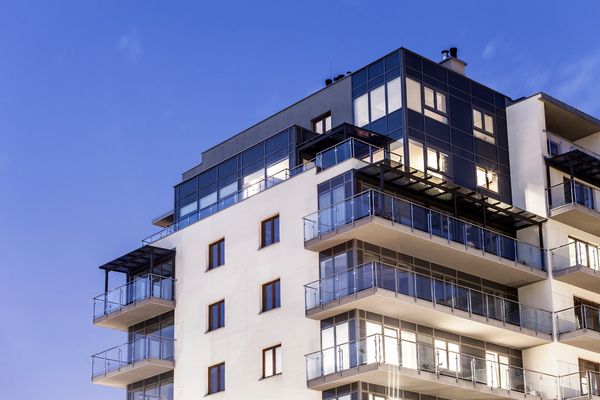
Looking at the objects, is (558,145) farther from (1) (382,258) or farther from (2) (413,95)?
(1) (382,258)

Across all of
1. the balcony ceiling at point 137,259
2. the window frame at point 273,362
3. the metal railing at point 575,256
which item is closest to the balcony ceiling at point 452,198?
the metal railing at point 575,256

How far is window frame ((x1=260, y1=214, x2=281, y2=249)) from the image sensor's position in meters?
49.4

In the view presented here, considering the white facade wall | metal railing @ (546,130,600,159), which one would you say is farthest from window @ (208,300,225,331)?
metal railing @ (546,130,600,159)

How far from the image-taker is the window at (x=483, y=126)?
174 feet

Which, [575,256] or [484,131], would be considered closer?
[575,256]

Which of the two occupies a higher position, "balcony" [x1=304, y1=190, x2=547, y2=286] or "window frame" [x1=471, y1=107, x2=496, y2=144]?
"window frame" [x1=471, y1=107, x2=496, y2=144]

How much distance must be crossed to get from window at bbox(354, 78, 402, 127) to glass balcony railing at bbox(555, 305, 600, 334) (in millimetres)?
10878

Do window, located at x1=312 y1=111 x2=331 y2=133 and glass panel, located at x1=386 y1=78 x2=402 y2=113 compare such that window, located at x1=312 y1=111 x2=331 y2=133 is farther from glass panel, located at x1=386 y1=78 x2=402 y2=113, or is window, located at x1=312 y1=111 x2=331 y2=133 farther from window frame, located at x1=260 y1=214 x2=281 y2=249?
window frame, located at x1=260 y1=214 x2=281 y2=249

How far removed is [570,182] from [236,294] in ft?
48.9

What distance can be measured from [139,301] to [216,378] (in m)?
5.43

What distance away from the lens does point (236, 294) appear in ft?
165

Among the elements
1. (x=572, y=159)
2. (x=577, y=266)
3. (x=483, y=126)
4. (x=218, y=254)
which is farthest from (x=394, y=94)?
(x=577, y=266)

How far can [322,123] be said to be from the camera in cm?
5306

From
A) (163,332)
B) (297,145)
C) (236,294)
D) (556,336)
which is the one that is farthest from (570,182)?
(163,332)
